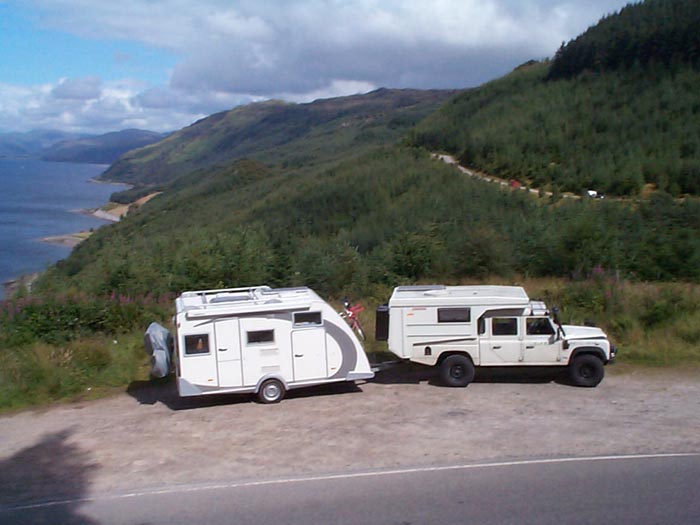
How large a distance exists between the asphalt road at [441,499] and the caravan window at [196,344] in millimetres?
3481

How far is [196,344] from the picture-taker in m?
11.9

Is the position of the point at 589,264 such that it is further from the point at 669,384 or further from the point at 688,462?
the point at 688,462

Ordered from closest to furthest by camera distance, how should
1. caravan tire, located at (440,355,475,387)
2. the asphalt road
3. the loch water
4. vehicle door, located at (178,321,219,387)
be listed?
the asphalt road
vehicle door, located at (178,321,219,387)
caravan tire, located at (440,355,475,387)
the loch water

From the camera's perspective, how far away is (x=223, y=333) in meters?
11.9

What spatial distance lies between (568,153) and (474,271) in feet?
114

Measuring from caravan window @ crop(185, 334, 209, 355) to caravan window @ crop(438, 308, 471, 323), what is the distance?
4122 mm

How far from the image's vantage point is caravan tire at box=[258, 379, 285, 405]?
12172 mm

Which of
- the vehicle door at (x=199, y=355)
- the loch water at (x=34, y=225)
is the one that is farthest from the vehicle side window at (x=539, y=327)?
the loch water at (x=34, y=225)

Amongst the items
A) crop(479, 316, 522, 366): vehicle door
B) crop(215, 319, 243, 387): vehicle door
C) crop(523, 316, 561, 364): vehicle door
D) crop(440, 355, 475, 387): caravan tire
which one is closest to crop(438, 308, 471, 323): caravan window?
crop(479, 316, 522, 366): vehicle door

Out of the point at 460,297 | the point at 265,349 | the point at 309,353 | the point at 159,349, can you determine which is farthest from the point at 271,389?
the point at 460,297

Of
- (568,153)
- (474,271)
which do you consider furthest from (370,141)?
(474,271)

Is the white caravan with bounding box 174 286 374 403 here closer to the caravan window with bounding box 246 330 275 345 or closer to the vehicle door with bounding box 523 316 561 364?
the caravan window with bounding box 246 330 275 345

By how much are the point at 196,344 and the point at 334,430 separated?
283 centimetres

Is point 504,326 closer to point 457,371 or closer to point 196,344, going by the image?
point 457,371
